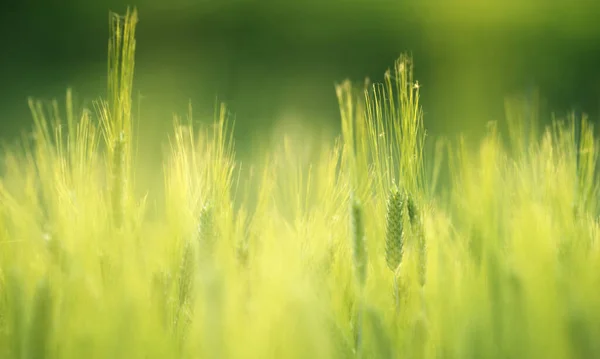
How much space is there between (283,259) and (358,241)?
0.08 m

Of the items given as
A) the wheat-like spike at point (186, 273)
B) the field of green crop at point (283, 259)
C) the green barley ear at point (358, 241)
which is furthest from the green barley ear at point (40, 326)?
the green barley ear at point (358, 241)

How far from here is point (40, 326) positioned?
590mm

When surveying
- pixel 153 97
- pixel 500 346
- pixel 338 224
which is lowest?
pixel 500 346

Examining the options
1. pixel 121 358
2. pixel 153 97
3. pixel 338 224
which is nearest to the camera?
pixel 121 358

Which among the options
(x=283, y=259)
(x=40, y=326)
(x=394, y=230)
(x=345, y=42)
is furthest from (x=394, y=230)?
(x=345, y=42)

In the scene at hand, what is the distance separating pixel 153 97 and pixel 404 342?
22.7ft

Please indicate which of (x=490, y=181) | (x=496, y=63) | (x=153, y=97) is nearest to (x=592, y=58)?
(x=496, y=63)

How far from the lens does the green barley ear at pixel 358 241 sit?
685 millimetres

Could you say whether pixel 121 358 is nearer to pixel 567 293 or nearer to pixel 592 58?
pixel 567 293

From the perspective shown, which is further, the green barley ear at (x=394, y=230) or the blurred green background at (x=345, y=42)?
the blurred green background at (x=345, y=42)

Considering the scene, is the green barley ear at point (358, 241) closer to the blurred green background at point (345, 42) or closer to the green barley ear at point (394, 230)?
the green barley ear at point (394, 230)

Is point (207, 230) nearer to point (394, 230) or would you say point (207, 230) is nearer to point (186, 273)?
point (186, 273)

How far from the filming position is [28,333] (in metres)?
0.61

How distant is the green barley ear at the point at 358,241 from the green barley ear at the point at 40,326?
0.28m
